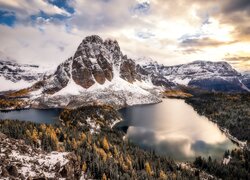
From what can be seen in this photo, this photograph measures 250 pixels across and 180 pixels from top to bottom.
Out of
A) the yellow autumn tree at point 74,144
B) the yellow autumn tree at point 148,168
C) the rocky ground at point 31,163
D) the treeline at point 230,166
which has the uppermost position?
the rocky ground at point 31,163

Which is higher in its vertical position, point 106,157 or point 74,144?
point 74,144

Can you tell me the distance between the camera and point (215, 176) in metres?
152

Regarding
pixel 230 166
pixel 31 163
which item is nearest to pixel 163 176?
pixel 230 166

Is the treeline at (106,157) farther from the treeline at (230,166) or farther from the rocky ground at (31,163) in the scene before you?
the rocky ground at (31,163)

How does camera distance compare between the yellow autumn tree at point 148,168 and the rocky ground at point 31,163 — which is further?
the yellow autumn tree at point 148,168

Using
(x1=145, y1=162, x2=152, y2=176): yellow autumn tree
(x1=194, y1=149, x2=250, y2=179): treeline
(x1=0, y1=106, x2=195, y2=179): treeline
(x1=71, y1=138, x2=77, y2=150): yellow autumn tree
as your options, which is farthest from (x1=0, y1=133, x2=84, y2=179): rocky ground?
(x1=194, y1=149, x2=250, y2=179): treeline

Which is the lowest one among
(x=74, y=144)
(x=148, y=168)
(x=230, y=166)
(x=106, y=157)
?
(x=230, y=166)

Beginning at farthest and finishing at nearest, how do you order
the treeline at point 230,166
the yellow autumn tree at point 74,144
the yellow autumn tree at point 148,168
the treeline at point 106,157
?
the yellow autumn tree at point 74,144, the treeline at point 230,166, the yellow autumn tree at point 148,168, the treeline at point 106,157

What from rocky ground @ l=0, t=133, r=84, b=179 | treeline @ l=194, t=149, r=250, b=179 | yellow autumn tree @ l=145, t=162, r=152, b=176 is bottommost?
treeline @ l=194, t=149, r=250, b=179

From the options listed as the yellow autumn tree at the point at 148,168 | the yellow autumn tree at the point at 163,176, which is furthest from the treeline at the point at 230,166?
the yellow autumn tree at the point at 148,168

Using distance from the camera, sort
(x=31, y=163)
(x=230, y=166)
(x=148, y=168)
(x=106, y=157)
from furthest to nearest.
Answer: (x=230, y=166) < (x=106, y=157) < (x=148, y=168) < (x=31, y=163)

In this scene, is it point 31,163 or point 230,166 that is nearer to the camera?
point 31,163

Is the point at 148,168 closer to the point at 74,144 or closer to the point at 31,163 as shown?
the point at 74,144

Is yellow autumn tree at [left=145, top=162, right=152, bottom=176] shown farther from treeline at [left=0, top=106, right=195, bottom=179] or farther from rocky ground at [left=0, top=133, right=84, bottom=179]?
rocky ground at [left=0, top=133, right=84, bottom=179]
